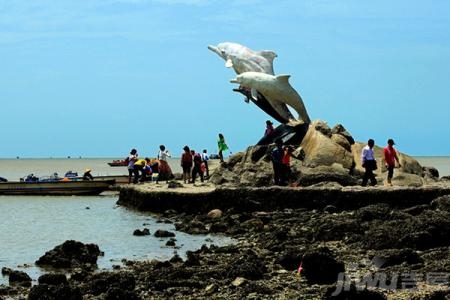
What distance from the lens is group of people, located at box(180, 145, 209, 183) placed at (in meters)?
31.0

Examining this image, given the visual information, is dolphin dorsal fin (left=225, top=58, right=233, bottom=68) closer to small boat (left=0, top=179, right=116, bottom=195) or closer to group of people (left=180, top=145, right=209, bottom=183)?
group of people (left=180, top=145, right=209, bottom=183)

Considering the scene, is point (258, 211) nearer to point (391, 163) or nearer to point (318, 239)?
point (391, 163)

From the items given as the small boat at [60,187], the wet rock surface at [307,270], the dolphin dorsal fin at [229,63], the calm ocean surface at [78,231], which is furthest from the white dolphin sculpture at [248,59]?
the wet rock surface at [307,270]

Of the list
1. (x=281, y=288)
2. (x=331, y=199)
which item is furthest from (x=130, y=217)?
(x=281, y=288)

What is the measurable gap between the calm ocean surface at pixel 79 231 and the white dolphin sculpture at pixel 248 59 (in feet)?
23.4

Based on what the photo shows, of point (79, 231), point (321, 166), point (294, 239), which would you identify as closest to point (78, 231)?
point (79, 231)

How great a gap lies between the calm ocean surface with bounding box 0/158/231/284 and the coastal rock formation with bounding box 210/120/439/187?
3.72 m

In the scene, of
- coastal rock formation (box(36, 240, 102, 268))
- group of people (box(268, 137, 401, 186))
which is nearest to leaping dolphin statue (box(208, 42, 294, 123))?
group of people (box(268, 137, 401, 186))

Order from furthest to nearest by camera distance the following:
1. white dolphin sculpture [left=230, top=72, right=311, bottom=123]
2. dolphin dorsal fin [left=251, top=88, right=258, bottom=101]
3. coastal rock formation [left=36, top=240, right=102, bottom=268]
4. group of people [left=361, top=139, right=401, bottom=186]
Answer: dolphin dorsal fin [left=251, top=88, right=258, bottom=101]
white dolphin sculpture [left=230, top=72, right=311, bottom=123]
group of people [left=361, top=139, right=401, bottom=186]
coastal rock formation [left=36, top=240, right=102, bottom=268]

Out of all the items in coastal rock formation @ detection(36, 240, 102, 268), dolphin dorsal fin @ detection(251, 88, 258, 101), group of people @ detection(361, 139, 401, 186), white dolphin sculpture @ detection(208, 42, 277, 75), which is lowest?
coastal rock formation @ detection(36, 240, 102, 268)

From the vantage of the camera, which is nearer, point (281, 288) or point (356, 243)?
point (281, 288)

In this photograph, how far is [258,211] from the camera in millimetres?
24844

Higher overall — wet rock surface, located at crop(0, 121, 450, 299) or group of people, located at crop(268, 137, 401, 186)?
group of people, located at crop(268, 137, 401, 186)

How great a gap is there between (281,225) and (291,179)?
6.11 metres
